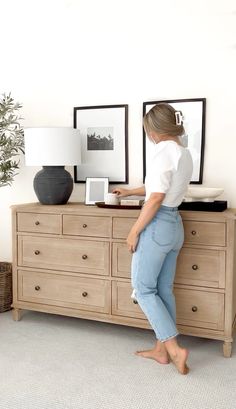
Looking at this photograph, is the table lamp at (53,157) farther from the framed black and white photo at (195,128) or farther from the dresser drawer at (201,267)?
the dresser drawer at (201,267)

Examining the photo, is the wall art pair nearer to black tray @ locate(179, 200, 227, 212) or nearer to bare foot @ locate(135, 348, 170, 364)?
black tray @ locate(179, 200, 227, 212)

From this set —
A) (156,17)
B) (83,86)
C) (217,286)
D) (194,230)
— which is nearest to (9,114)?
(83,86)

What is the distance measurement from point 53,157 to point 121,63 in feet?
3.04

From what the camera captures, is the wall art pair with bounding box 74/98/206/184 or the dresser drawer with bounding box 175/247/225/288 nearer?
the dresser drawer with bounding box 175/247/225/288

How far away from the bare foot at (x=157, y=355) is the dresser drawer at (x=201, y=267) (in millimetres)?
457

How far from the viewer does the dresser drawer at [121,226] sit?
10.1ft

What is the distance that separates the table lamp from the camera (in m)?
3.36

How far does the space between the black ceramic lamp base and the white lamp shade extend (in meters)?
0.12

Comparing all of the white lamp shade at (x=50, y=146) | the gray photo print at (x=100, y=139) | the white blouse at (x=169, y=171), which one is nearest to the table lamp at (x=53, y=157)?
the white lamp shade at (x=50, y=146)

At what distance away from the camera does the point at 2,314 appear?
3.73 metres

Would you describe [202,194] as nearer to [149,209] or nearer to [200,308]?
[149,209]

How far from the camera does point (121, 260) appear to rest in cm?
313

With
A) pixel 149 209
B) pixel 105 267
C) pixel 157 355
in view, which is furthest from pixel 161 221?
pixel 157 355

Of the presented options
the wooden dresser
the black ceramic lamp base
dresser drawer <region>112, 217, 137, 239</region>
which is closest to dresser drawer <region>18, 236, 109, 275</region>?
the wooden dresser
